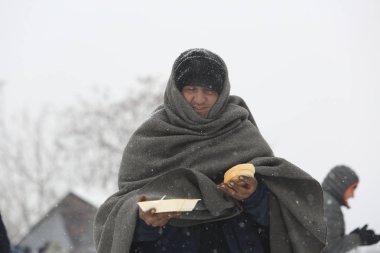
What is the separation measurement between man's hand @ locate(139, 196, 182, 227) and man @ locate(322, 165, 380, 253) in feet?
10.1

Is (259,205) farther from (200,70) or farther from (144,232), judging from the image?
(200,70)

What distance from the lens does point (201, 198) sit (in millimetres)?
2889

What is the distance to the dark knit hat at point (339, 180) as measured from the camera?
5.99 meters

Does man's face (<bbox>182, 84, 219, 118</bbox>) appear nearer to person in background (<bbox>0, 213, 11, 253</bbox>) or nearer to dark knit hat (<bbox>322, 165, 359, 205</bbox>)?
person in background (<bbox>0, 213, 11, 253</bbox>)

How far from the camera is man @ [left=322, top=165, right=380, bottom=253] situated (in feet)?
18.9

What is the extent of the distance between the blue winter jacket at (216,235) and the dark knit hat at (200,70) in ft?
1.58

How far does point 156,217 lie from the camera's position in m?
2.74

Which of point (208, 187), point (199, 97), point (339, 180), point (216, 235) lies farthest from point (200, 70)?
point (339, 180)

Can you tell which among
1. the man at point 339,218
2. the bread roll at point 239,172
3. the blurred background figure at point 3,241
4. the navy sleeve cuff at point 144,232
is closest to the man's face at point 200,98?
the bread roll at point 239,172

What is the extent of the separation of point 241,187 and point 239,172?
0.23 feet

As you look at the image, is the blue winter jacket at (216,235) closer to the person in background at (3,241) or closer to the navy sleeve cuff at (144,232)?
the navy sleeve cuff at (144,232)

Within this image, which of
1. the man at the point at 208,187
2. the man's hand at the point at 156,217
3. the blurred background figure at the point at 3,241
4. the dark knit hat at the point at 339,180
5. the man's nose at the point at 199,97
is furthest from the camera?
the dark knit hat at the point at 339,180

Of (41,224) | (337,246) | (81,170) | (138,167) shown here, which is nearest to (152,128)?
(138,167)

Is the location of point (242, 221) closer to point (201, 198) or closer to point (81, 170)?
point (201, 198)
